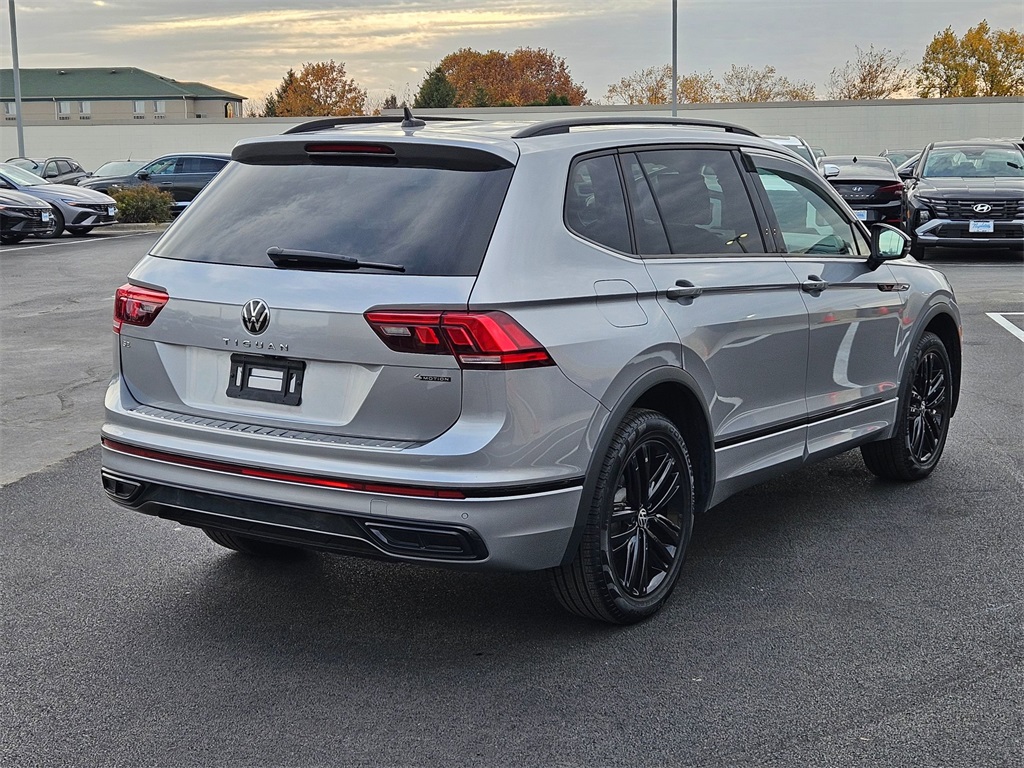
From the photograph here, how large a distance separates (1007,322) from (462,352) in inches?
390

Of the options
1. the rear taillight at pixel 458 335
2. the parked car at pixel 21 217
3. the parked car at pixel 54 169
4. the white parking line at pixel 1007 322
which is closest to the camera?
the rear taillight at pixel 458 335

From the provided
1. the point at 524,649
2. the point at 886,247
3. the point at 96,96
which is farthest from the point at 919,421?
the point at 96,96

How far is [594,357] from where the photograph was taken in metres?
4.10

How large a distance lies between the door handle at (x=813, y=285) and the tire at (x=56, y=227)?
A: 64.8ft

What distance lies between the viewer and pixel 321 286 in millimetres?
3979

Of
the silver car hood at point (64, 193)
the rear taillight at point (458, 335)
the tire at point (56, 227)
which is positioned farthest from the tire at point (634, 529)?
the silver car hood at point (64, 193)

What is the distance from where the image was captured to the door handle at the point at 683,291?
4.55 meters

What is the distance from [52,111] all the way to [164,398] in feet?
351

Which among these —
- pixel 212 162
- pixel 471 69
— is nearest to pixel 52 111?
pixel 471 69

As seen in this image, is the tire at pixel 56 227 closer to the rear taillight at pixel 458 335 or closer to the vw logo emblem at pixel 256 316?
the vw logo emblem at pixel 256 316

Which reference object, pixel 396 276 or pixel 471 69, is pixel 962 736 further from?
pixel 471 69

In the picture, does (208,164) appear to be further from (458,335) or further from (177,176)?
(458,335)

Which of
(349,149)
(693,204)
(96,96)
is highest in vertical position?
(96,96)

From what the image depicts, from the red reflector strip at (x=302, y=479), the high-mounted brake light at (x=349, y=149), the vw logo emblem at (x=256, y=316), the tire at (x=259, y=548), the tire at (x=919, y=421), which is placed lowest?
the tire at (x=259, y=548)
